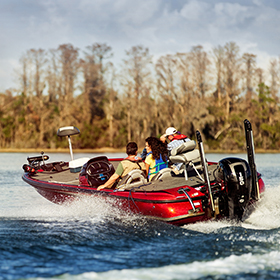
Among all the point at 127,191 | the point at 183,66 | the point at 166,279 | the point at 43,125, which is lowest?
the point at 166,279

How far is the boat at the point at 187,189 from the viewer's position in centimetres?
581

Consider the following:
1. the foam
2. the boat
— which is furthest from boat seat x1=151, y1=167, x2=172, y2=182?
the foam

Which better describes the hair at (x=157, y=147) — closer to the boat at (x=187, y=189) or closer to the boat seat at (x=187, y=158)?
the boat at (x=187, y=189)

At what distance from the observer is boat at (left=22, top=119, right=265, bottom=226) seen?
5.81 meters

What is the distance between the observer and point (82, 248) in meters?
5.16

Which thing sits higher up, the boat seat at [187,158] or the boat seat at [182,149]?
the boat seat at [182,149]

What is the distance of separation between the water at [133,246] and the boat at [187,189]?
0.19m

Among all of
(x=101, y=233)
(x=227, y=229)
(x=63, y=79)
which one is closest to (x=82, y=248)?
(x=101, y=233)

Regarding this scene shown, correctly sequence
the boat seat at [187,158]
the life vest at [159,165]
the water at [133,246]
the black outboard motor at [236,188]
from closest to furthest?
1. the water at [133,246]
2. the black outboard motor at [236,188]
3. the boat seat at [187,158]
4. the life vest at [159,165]

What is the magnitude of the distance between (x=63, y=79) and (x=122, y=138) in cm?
1008

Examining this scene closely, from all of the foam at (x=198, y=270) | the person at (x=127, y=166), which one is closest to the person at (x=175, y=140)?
the person at (x=127, y=166)

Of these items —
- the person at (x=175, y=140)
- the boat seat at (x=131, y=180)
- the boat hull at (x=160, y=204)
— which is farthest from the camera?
the person at (x=175, y=140)

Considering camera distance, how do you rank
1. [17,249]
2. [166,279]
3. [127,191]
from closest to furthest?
[166,279]
[17,249]
[127,191]

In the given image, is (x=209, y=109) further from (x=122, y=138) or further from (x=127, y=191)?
(x=127, y=191)
